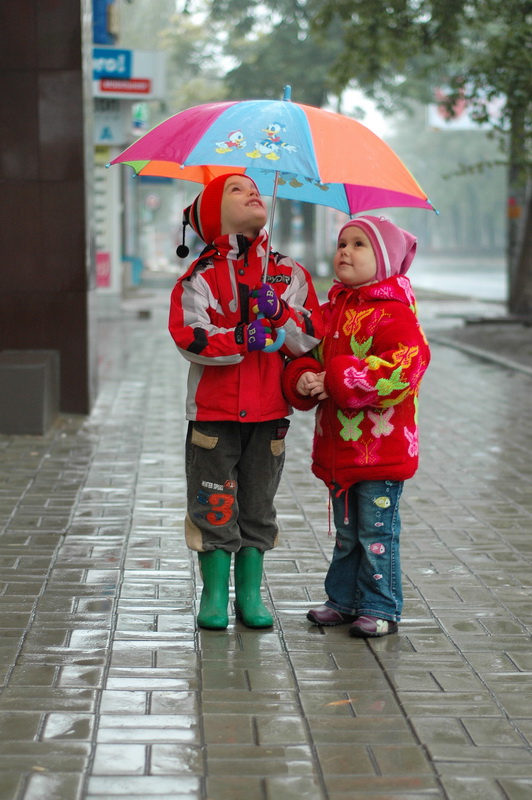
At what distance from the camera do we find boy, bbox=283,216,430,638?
4176 millimetres

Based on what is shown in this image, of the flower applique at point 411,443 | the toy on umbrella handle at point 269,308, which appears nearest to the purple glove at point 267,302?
the toy on umbrella handle at point 269,308

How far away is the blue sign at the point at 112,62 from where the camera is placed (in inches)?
734

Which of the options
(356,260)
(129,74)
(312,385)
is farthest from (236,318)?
(129,74)

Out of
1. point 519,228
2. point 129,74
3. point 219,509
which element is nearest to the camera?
point 219,509

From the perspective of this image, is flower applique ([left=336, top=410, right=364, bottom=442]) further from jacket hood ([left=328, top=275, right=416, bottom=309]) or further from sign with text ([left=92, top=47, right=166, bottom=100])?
sign with text ([left=92, top=47, right=166, bottom=100])

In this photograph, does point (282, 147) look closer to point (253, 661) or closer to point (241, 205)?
point (241, 205)

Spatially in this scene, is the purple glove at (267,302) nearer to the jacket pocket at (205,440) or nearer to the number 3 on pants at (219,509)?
the jacket pocket at (205,440)

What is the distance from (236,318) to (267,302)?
0.85ft

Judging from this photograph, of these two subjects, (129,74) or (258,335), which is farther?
(129,74)

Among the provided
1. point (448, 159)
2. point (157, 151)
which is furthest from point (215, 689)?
point (448, 159)

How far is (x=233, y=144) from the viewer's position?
4074mm

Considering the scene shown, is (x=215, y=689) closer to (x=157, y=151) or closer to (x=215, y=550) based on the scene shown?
(x=215, y=550)

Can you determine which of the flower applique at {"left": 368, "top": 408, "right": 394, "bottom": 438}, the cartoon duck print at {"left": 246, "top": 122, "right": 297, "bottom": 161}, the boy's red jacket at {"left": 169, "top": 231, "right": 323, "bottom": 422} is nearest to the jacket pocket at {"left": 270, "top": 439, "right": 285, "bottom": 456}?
the boy's red jacket at {"left": 169, "top": 231, "right": 323, "bottom": 422}

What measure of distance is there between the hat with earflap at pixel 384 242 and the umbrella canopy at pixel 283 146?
0.44 ft
